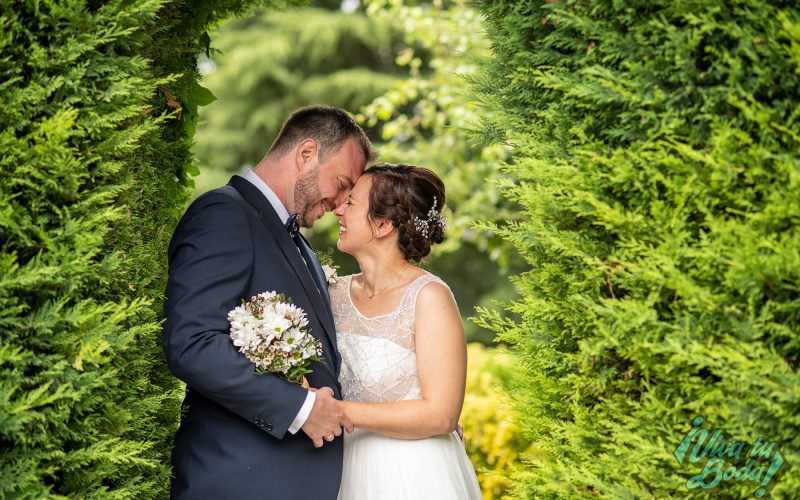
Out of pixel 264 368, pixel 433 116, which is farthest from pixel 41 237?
pixel 433 116

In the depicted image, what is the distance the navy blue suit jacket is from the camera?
9.74ft

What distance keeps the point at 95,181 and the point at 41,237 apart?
0.29m

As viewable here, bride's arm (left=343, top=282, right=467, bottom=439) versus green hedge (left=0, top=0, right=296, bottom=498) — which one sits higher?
green hedge (left=0, top=0, right=296, bottom=498)

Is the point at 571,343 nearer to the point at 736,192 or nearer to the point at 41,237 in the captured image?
the point at 736,192

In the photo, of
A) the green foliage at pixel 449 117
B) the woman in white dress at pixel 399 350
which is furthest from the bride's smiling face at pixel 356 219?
the green foliage at pixel 449 117

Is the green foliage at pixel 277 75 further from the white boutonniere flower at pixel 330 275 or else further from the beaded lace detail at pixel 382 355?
the beaded lace detail at pixel 382 355

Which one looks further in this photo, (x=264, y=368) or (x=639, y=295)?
(x=264, y=368)

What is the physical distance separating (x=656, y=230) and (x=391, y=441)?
66.5 inches

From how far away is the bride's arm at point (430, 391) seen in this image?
3336 mm

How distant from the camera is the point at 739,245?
2.16m

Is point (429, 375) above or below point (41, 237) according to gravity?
below

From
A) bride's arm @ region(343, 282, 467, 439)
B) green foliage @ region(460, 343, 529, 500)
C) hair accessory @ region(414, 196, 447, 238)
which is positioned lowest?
green foliage @ region(460, 343, 529, 500)

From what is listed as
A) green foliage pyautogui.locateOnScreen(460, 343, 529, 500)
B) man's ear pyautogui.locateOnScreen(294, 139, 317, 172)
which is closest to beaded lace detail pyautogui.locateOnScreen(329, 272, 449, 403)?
man's ear pyautogui.locateOnScreen(294, 139, 317, 172)

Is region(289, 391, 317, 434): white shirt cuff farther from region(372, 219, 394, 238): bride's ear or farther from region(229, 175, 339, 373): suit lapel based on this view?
region(372, 219, 394, 238): bride's ear
